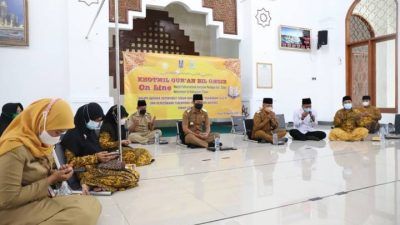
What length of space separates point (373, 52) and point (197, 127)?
5227 millimetres

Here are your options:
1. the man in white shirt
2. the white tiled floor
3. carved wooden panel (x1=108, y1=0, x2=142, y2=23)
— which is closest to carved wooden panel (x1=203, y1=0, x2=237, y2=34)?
carved wooden panel (x1=108, y1=0, x2=142, y2=23)

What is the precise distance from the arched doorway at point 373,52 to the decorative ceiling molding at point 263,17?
2135 millimetres

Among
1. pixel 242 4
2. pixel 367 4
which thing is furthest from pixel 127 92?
pixel 367 4

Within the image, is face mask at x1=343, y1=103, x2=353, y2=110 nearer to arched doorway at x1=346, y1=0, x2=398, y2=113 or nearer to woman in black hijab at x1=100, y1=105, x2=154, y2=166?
arched doorway at x1=346, y1=0, x2=398, y2=113

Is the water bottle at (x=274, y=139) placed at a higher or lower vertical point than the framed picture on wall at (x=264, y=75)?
lower

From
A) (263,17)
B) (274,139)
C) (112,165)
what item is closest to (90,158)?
(112,165)

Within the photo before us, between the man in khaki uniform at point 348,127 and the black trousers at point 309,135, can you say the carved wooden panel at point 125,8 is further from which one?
the man in khaki uniform at point 348,127

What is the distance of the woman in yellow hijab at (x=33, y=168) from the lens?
1.30 metres

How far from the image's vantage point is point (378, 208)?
2023 mm

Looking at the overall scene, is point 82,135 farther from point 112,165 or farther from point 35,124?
point 35,124

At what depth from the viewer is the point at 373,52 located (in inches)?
297

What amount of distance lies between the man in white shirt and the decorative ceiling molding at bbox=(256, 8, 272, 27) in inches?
109

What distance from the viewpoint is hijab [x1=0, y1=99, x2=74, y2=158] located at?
1.37 metres

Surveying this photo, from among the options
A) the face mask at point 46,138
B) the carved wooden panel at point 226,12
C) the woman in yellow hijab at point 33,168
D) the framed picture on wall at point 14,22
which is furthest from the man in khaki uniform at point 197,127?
the face mask at point 46,138
